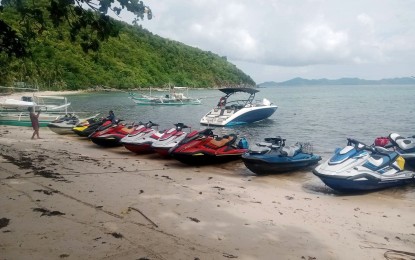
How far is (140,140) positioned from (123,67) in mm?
72303

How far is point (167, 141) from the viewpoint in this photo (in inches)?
471

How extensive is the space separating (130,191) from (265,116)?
20966mm

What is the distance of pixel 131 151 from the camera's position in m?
13.4

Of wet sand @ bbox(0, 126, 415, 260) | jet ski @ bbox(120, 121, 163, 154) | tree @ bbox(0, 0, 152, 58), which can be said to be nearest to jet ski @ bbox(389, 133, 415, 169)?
wet sand @ bbox(0, 126, 415, 260)

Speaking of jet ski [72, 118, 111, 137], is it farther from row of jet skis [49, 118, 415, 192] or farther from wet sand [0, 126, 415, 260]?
wet sand [0, 126, 415, 260]

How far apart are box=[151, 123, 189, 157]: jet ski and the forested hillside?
25308 millimetres

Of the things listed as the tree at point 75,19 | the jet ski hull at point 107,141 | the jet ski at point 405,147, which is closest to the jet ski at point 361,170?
the jet ski at point 405,147

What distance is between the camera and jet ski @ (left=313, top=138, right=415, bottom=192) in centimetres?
823

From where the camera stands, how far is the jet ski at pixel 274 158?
9.99m

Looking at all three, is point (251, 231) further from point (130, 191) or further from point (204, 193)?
point (130, 191)

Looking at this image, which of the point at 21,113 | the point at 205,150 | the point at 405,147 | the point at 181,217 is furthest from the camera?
the point at 21,113

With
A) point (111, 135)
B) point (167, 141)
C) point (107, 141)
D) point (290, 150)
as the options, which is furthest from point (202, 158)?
point (107, 141)

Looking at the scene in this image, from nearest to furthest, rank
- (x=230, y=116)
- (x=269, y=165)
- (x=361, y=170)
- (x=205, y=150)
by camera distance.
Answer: (x=361, y=170)
(x=269, y=165)
(x=205, y=150)
(x=230, y=116)

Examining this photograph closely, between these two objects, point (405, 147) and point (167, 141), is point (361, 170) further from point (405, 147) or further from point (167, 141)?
point (167, 141)
